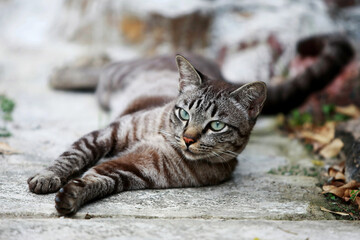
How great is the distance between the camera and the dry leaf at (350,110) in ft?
16.7

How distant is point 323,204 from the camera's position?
116 inches

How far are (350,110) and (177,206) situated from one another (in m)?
3.31

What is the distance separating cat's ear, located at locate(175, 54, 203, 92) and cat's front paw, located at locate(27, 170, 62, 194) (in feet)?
4.00

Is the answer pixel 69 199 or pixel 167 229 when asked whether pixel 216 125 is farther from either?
pixel 69 199

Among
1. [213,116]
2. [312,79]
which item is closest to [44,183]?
[213,116]

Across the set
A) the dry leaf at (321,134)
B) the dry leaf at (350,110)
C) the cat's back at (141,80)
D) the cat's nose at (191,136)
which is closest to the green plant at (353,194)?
the cat's nose at (191,136)

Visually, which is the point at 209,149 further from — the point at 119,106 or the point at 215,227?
the point at 119,106

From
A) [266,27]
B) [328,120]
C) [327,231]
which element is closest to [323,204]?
[327,231]

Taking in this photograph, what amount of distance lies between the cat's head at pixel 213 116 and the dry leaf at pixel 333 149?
4.32ft

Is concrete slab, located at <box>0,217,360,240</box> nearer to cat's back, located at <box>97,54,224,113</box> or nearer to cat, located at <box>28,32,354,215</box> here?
cat, located at <box>28,32,354,215</box>

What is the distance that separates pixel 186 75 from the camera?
3357 mm

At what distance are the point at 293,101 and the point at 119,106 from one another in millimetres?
2486

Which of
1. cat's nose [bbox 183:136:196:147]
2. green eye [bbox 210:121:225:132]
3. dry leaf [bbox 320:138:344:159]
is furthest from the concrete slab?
dry leaf [bbox 320:138:344:159]

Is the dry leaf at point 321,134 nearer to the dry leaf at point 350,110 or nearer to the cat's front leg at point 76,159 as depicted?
the dry leaf at point 350,110
